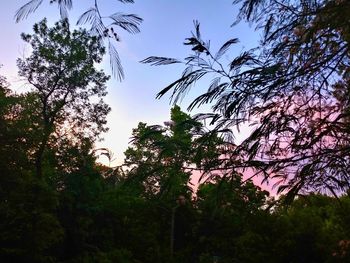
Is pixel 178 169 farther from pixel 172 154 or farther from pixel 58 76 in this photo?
pixel 58 76

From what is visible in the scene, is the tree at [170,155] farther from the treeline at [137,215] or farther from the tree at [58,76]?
the tree at [58,76]

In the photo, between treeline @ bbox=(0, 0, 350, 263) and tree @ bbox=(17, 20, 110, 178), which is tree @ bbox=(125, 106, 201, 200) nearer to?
treeline @ bbox=(0, 0, 350, 263)

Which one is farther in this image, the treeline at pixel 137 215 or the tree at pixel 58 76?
the tree at pixel 58 76

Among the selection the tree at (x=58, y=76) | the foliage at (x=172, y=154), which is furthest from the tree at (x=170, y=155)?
the tree at (x=58, y=76)

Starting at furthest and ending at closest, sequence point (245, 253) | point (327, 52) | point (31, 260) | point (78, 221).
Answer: point (78, 221) < point (245, 253) < point (31, 260) < point (327, 52)

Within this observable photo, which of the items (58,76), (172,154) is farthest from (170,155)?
(58,76)

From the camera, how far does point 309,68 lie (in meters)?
2.71

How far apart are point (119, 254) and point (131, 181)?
10418mm

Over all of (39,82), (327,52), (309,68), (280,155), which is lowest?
(280,155)

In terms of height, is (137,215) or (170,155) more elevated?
(137,215)

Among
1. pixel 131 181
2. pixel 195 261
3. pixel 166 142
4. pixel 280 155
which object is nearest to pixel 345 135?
pixel 280 155

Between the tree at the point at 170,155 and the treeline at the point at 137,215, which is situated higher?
the treeline at the point at 137,215

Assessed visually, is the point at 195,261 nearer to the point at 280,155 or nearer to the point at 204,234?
the point at 204,234

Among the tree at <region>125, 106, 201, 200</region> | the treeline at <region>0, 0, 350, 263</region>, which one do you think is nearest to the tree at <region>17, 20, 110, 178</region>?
the treeline at <region>0, 0, 350, 263</region>
